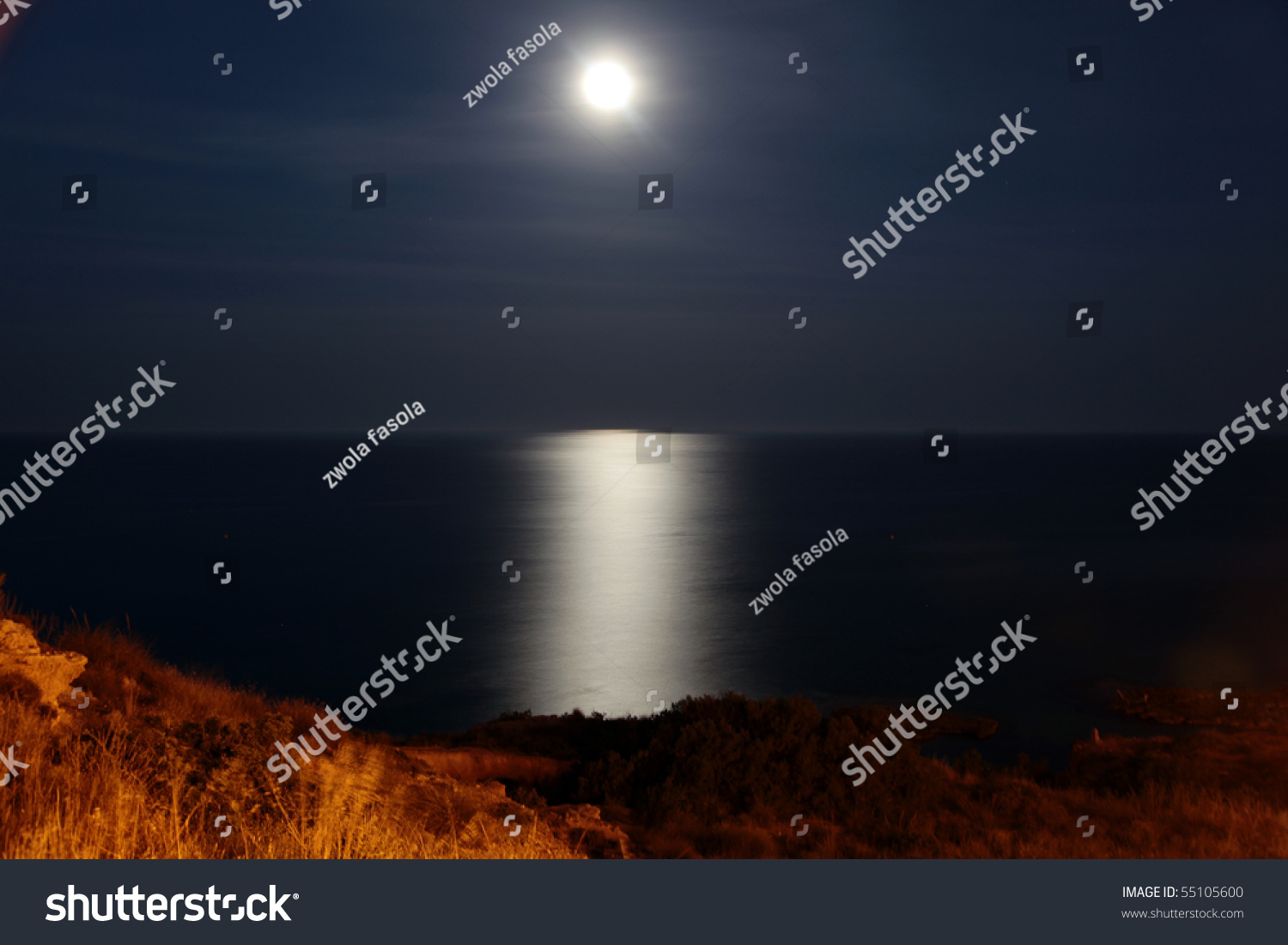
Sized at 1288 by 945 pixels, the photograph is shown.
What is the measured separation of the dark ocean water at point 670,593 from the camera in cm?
4512

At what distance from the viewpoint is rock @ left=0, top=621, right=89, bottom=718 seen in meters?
7.46

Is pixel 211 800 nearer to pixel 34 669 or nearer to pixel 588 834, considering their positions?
pixel 34 669

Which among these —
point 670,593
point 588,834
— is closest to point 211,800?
point 588,834

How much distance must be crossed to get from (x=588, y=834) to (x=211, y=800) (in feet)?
12.3

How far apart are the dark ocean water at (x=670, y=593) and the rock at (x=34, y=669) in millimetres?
30579

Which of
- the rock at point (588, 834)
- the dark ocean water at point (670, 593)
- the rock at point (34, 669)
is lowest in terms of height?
the rock at point (588, 834)

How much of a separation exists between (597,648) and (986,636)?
Answer: 26301 millimetres

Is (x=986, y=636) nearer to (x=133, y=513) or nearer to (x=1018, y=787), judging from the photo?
(x=1018, y=787)

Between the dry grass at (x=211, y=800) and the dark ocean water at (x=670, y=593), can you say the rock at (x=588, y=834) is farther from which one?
the dark ocean water at (x=670, y=593)

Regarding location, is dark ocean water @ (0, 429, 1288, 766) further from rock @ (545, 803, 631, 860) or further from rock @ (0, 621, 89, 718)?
rock @ (0, 621, 89, 718)

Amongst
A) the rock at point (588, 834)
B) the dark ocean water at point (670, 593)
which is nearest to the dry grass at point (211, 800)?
the rock at point (588, 834)

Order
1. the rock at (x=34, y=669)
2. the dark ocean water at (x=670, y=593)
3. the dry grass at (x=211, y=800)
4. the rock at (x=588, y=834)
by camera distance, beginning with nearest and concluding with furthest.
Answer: the dry grass at (x=211, y=800) < the rock at (x=34, y=669) < the rock at (x=588, y=834) < the dark ocean water at (x=670, y=593)

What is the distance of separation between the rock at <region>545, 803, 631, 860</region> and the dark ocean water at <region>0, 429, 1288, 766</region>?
92.1ft

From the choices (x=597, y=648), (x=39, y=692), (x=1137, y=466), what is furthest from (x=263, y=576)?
(x=1137, y=466)
